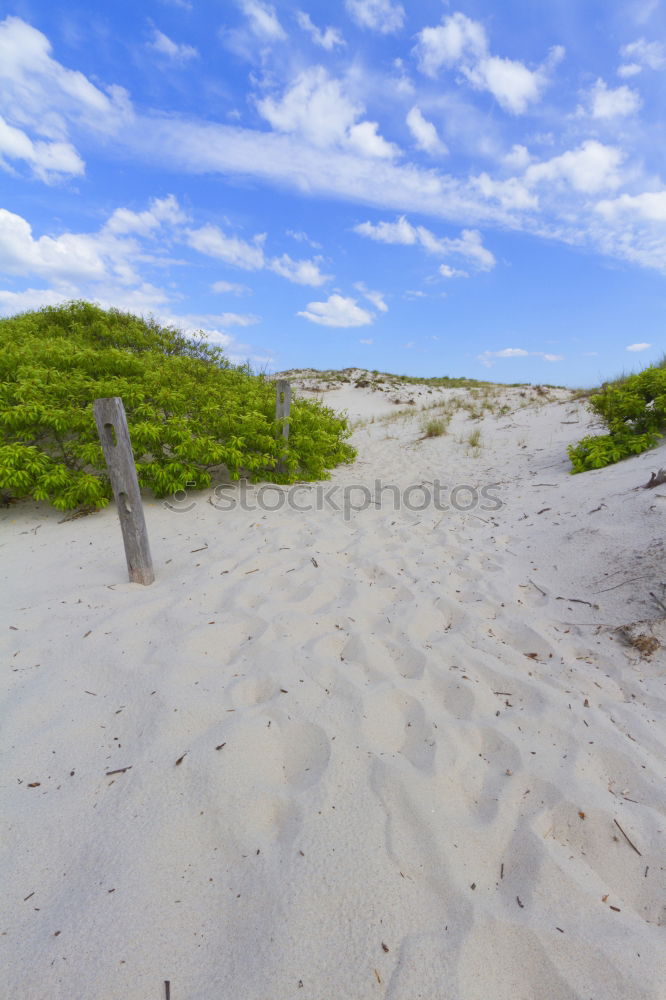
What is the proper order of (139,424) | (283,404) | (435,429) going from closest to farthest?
(139,424) < (283,404) < (435,429)

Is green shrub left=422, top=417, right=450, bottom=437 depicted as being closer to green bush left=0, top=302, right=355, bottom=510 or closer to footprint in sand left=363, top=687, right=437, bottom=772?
green bush left=0, top=302, right=355, bottom=510

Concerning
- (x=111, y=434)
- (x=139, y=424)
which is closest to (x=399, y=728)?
(x=111, y=434)

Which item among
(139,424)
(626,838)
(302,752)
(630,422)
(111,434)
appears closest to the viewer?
(626,838)

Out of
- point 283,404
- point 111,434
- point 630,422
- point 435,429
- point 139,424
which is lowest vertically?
point 630,422

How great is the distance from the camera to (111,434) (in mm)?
3424

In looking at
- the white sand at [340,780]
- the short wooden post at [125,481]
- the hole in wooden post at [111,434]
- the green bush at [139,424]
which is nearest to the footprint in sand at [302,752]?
the white sand at [340,780]

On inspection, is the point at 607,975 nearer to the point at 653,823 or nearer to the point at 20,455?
the point at 653,823

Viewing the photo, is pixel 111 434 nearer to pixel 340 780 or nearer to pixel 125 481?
pixel 125 481

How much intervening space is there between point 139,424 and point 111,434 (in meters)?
1.67

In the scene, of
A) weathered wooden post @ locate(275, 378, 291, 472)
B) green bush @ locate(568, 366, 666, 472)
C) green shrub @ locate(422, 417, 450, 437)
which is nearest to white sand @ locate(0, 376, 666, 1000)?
green bush @ locate(568, 366, 666, 472)

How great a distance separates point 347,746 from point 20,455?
4.82 m

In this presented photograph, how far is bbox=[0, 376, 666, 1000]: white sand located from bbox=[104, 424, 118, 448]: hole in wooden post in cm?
122

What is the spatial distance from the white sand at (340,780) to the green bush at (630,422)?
99.9 inches

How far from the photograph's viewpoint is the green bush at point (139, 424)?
494 cm
